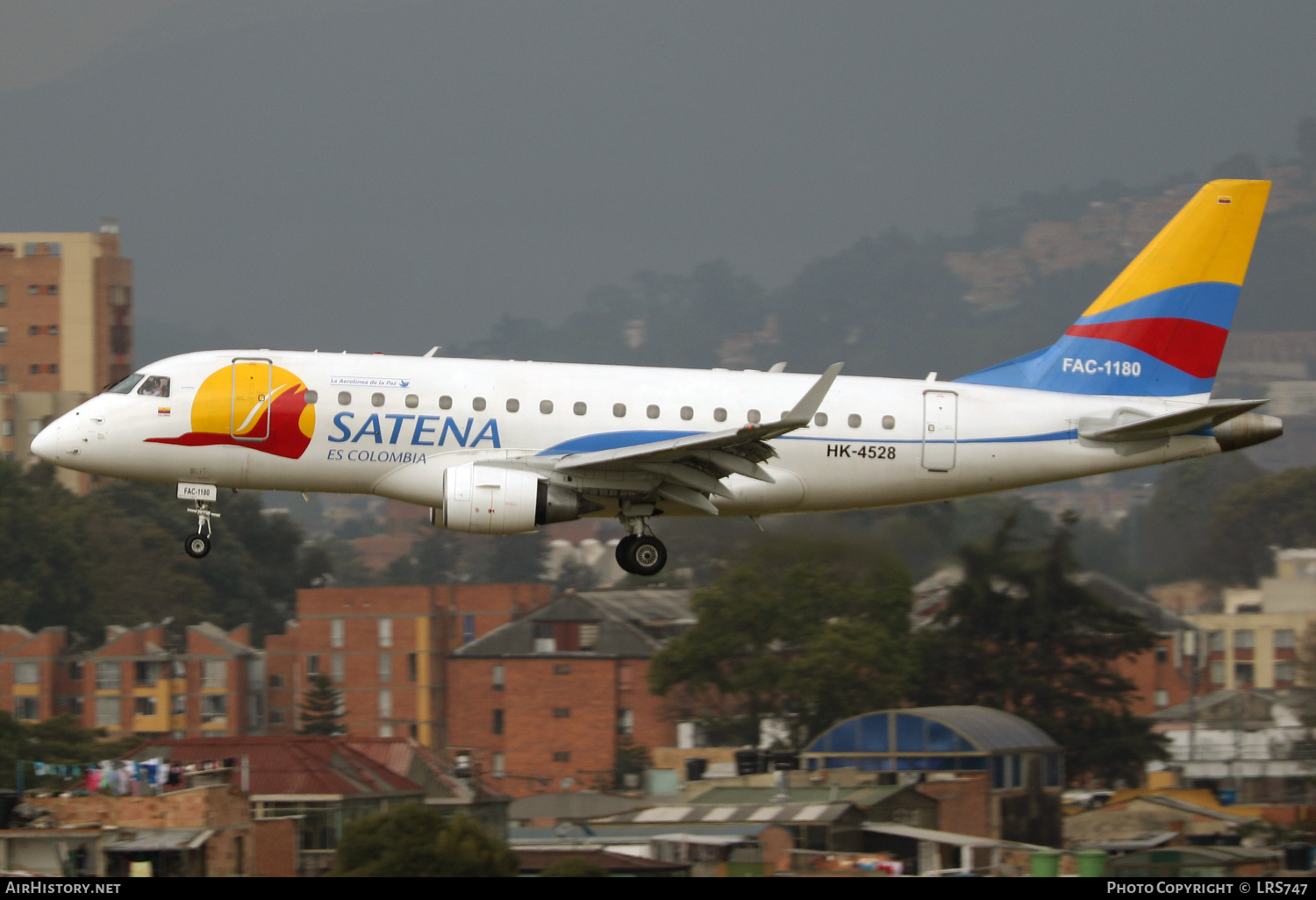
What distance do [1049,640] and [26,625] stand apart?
66.0 metres

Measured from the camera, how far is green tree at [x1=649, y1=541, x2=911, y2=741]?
7212cm

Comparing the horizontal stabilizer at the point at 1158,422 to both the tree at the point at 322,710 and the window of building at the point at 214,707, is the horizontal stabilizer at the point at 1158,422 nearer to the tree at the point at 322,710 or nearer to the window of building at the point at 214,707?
the tree at the point at 322,710

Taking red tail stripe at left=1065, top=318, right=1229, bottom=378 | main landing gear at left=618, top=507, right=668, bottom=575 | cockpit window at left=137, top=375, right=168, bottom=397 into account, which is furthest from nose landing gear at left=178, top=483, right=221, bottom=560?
red tail stripe at left=1065, top=318, right=1229, bottom=378

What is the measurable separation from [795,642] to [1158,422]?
47258mm

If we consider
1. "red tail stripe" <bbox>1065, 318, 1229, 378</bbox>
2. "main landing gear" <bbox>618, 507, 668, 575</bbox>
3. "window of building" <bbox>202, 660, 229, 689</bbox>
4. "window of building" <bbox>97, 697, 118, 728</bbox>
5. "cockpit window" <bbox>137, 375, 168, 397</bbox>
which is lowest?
"window of building" <bbox>97, 697, 118, 728</bbox>

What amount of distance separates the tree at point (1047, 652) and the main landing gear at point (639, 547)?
4172 centimetres

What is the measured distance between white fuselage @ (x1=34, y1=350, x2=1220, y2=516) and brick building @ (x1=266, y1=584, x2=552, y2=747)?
60852 mm

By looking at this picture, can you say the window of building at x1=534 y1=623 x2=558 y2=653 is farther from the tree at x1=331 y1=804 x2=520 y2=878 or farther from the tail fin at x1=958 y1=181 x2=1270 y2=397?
the tail fin at x1=958 y1=181 x2=1270 y2=397

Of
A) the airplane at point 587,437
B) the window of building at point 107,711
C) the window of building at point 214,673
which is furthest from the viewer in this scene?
the window of building at point 214,673

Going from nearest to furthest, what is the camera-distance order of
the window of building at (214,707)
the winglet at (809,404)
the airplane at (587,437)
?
the winglet at (809,404) < the airplane at (587,437) < the window of building at (214,707)

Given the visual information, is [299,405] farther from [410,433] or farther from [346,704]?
[346,704]

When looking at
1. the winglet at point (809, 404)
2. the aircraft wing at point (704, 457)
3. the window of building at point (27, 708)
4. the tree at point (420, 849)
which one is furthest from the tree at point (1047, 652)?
the window of building at point (27, 708)

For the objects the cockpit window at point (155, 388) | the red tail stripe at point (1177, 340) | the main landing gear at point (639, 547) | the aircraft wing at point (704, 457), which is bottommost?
the main landing gear at point (639, 547)

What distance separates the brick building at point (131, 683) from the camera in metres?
95.0
